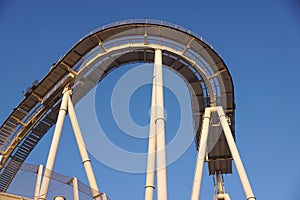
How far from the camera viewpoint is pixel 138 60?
17.2 meters

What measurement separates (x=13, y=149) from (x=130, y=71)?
6.88m

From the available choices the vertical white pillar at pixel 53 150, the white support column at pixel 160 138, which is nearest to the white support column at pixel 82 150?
the vertical white pillar at pixel 53 150

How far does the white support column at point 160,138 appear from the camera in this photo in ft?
39.9

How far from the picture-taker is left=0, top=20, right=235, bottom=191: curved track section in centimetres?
1600

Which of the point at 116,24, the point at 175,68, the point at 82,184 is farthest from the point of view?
the point at 175,68

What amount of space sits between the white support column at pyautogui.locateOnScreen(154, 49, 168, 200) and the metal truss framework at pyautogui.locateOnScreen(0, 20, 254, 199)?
3.59ft

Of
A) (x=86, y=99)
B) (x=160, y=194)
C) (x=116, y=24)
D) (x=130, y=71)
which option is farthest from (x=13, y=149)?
(x=160, y=194)

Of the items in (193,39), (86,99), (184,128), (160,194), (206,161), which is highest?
(193,39)

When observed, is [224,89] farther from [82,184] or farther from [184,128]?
[82,184]

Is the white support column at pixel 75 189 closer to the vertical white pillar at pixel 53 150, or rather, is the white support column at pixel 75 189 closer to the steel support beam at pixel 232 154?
the vertical white pillar at pixel 53 150

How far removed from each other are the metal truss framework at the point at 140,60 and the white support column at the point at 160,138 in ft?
3.59

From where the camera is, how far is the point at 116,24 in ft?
52.0

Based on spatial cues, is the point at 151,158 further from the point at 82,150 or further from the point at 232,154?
the point at 82,150

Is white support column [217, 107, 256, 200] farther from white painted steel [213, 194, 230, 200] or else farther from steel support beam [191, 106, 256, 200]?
white painted steel [213, 194, 230, 200]
